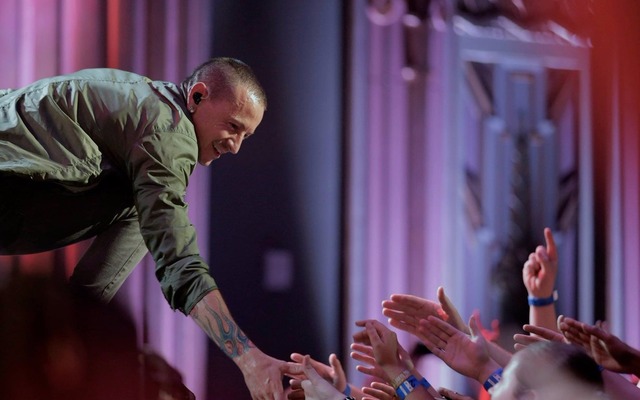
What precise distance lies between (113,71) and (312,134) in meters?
0.80

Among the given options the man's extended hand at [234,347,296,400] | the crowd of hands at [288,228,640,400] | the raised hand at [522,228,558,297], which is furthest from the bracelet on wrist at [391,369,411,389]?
the raised hand at [522,228,558,297]

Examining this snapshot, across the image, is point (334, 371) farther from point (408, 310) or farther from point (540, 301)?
point (540, 301)

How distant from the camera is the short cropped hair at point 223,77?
97.0 inches


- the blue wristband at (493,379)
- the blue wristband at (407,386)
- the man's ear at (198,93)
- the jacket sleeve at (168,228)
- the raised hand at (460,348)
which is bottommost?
the blue wristband at (407,386)

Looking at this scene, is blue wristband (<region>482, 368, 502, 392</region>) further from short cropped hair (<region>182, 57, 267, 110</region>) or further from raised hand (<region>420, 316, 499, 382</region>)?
short cropped hair (<region>182, 57, 267, 110</region>)

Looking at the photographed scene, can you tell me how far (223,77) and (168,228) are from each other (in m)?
0.60

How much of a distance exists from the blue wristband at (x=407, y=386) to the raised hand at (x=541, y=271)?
3.30 ft

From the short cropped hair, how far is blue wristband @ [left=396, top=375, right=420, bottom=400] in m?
0.97

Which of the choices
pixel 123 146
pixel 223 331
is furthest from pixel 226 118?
pixel 223 331

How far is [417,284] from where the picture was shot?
311cm

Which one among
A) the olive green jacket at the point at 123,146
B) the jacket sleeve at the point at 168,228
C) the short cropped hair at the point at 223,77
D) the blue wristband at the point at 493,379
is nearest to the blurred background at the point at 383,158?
the short cropped hair at the point at 223,77

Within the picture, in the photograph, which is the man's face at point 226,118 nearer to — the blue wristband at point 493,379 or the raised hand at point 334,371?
the raised hand at point 334,371

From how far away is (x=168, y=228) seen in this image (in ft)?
6.83

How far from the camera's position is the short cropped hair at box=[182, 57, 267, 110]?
8.09 feet
